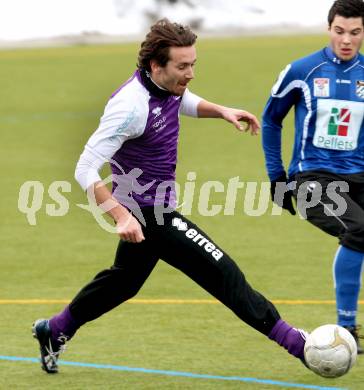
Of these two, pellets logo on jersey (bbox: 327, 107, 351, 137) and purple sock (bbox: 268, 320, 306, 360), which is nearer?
purple sock (bbox: 268, 320, 306, 360)

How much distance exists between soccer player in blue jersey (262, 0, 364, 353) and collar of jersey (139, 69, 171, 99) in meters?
1.52

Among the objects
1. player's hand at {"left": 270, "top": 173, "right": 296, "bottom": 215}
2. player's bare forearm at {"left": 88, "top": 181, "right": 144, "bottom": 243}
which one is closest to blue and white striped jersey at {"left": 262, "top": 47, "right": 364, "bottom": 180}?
player's hand at {"left": 270, "top": 173, "right": 296, "bottom": 215}

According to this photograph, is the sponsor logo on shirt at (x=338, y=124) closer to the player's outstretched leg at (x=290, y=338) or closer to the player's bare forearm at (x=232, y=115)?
the player's bare forearm at (x=232, y=115)

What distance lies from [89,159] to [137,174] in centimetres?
45

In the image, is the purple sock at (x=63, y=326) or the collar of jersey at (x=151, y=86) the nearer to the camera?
the collar of jersey at (x=151, y=86)

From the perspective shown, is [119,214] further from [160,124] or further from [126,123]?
[160,124]

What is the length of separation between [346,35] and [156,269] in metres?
3.50

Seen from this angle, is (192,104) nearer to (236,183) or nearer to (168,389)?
(168,389)

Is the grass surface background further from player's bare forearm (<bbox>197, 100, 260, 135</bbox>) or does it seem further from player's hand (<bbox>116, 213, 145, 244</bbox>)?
player's bare forearm (<bbox>197, 100, 260, 135</bbox>)

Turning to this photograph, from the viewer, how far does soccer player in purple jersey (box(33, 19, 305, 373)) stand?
7379mm

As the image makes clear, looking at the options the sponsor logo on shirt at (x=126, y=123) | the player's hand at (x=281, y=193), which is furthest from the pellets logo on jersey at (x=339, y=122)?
the sponsor logo on shirt at (x=126, y=123)

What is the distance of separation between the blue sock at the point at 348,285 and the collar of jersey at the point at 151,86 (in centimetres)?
177

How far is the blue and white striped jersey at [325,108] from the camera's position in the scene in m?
8.78

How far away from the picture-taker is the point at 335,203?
28.0 ft
